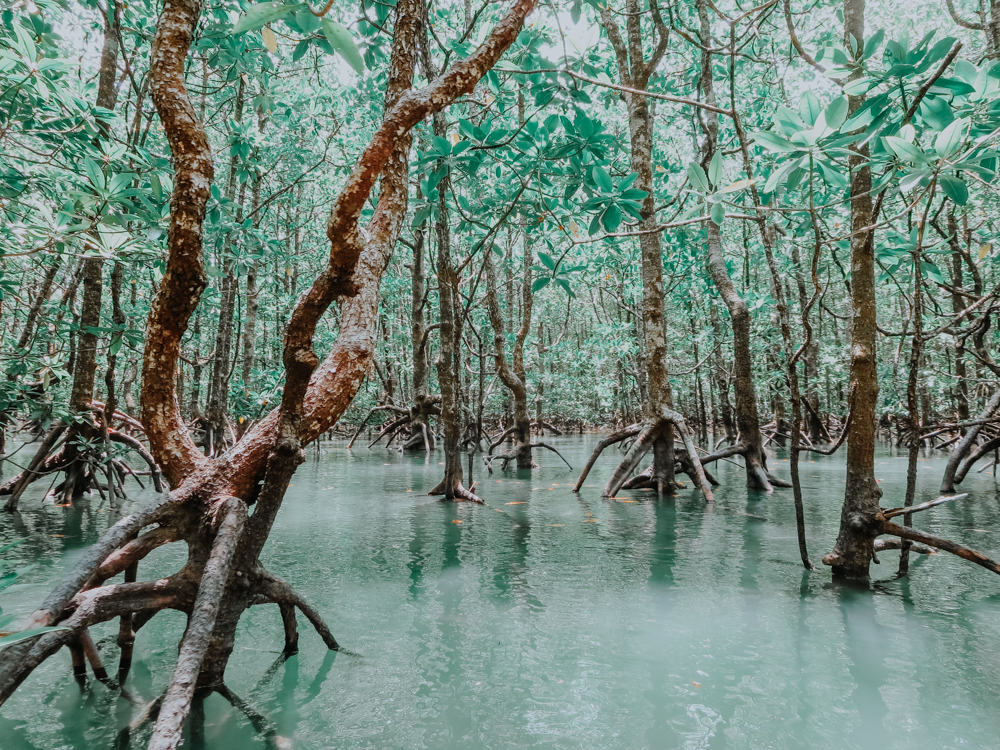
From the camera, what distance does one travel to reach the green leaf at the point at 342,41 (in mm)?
1073

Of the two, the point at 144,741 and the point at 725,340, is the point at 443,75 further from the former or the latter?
the point at 725,340

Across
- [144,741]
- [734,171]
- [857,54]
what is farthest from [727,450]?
[734,171]

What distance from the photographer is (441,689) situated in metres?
2.40

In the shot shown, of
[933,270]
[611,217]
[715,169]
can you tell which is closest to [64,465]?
[611,217]

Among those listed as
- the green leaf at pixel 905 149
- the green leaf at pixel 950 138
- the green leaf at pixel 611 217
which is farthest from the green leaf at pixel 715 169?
the green leaf at pixel 950 138

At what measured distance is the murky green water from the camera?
210 centimetres

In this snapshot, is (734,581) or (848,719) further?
(734,581)

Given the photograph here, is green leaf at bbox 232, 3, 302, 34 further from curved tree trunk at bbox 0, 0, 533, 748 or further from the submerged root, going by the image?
the submerged root

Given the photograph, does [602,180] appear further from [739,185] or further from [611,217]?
[739,185]

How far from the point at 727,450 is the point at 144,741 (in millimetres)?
7589

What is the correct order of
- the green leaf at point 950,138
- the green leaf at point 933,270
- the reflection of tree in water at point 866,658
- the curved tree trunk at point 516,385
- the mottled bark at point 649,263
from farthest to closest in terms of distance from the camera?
the curved tree trunk at point 516,385 < the mottled bark at point 649,263 < the green leaf at point 933,270 < the reflection of tree in water at point 866,658 < the green leaf at point 950,138

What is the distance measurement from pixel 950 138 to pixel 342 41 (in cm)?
180

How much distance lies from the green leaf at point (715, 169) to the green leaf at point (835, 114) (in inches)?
13.9

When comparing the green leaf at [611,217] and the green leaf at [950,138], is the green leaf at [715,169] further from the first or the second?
the green leaf at [950,138]
